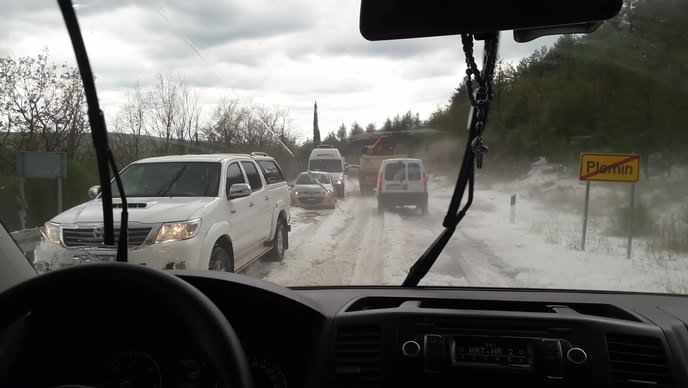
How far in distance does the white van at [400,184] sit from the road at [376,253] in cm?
32

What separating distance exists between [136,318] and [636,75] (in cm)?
343

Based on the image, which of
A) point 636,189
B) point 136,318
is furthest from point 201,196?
point 636,189

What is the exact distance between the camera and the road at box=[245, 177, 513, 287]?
4.54m

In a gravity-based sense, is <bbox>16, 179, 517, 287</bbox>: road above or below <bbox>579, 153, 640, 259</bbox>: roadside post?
below

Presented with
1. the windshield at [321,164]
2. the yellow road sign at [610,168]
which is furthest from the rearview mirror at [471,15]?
the windshield at [321,164]

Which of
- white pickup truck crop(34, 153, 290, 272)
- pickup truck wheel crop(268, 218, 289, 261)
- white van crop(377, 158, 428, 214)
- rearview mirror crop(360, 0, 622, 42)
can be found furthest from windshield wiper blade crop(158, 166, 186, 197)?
white van crop(377, 158, 428, 214)

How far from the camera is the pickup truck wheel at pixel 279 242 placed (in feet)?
19.7

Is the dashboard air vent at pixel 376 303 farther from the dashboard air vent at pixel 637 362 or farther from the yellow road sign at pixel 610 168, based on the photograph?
the yellow road sign at pixel 610 168

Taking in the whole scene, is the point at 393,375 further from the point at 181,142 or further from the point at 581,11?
the point at 181,142

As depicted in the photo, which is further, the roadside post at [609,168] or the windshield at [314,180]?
the windshield at [314,180]

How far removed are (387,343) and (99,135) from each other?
1604 mm

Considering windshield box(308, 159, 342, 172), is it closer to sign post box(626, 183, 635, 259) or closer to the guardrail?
sign post box(626, 183, 635, 259)

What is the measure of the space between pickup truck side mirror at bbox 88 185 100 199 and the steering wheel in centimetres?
111

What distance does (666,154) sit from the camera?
4.00 m
